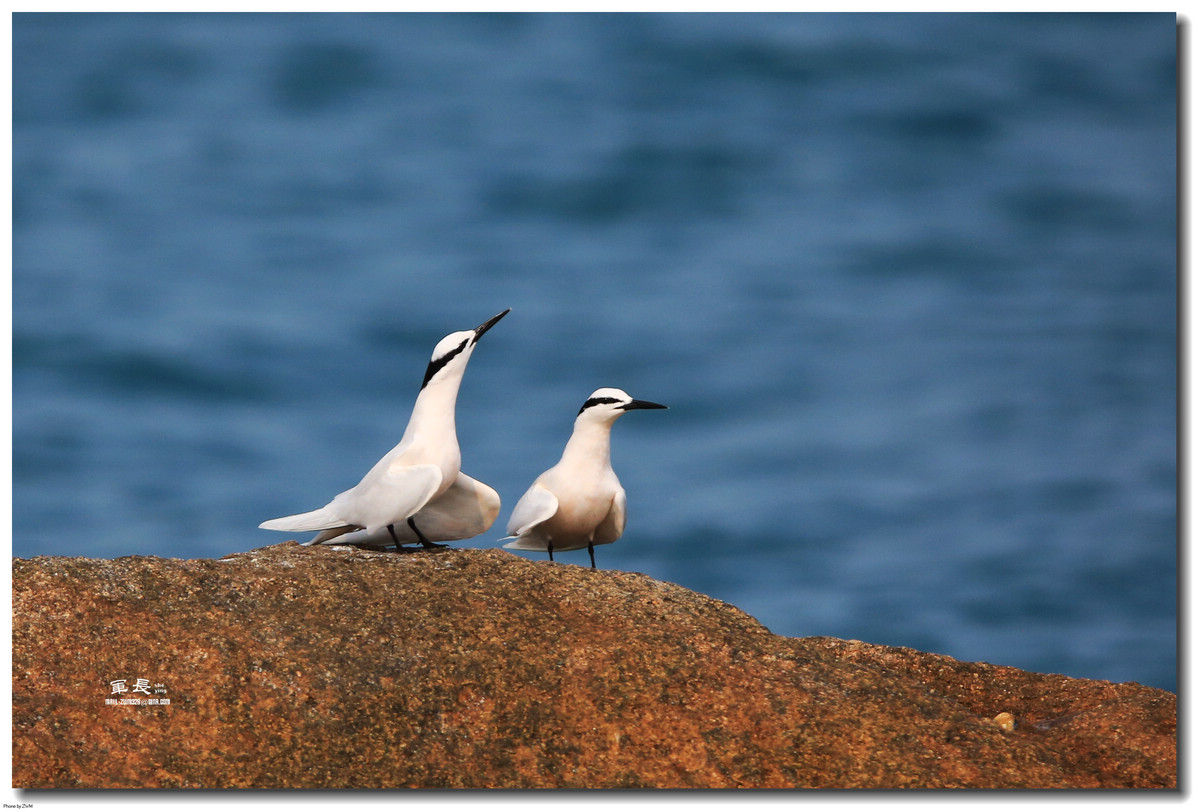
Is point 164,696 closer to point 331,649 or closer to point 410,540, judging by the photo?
point 331,649

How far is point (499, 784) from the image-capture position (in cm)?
538

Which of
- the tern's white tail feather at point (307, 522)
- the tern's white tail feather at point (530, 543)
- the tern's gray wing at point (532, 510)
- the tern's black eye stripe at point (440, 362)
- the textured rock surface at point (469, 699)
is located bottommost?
the textured rock surface at point (469, 699)

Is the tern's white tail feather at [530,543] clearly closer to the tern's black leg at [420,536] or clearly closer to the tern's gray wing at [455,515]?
the tern's gray wing at [455,515]

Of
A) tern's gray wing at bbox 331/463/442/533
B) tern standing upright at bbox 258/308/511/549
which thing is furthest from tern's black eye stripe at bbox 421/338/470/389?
tern's gray wing at bbox 331/463/442/533

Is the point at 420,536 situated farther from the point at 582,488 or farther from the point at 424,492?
the point at 582,488

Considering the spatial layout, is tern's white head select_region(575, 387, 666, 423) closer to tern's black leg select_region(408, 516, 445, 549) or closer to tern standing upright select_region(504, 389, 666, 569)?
tern standing upright select_region(504, 389, 666, 569)

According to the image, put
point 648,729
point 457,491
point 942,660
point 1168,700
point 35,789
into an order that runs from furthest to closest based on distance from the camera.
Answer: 1. point 457,491
2. point 942,660
3. point 1168,700
4. point 648,729
5. point 35,789

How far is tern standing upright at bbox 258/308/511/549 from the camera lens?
304 inches

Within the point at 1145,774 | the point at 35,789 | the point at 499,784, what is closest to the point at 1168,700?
the point at 1145,774

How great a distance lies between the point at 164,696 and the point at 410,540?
283 centimetres

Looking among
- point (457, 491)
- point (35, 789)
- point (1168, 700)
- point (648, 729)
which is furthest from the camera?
point (457, 491)

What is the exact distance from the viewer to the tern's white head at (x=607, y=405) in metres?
8.55

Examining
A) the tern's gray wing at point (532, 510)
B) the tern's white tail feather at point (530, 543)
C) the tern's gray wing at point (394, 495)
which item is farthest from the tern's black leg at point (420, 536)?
the tern's white tail feather at point (530, 543)

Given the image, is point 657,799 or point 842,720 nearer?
point 657,799
